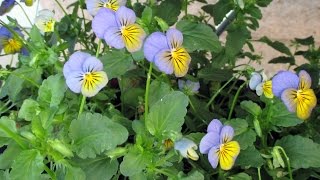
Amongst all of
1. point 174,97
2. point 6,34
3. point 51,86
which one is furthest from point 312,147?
point 6,34

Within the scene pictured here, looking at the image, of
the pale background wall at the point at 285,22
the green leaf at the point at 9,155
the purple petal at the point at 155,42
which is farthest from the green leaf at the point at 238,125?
the pale background wall at the point at 285,22

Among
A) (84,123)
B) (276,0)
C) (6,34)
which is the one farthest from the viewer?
(276,0)

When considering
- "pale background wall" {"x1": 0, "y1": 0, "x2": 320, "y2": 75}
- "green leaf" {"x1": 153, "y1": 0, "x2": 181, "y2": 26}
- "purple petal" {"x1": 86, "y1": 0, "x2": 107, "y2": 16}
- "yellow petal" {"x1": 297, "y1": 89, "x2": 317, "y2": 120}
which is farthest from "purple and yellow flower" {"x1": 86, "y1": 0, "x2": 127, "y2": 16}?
"pale background wall" {"x1": 0, "y1": 0, "x2": 320, "y2": 75}

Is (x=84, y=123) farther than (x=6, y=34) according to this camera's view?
No

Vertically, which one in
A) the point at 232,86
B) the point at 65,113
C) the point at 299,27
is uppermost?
the point at 65,113

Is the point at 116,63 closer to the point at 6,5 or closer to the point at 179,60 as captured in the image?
the point at 179,60

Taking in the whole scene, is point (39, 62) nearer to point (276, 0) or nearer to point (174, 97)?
point (174, 97)

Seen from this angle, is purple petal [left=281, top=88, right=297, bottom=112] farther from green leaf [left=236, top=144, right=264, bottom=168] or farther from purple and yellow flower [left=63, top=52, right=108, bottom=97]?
purple and yellow flower [left=63, top=52, right=108, bottom=97]

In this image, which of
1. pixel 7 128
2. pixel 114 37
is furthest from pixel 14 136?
pixel 114 37
